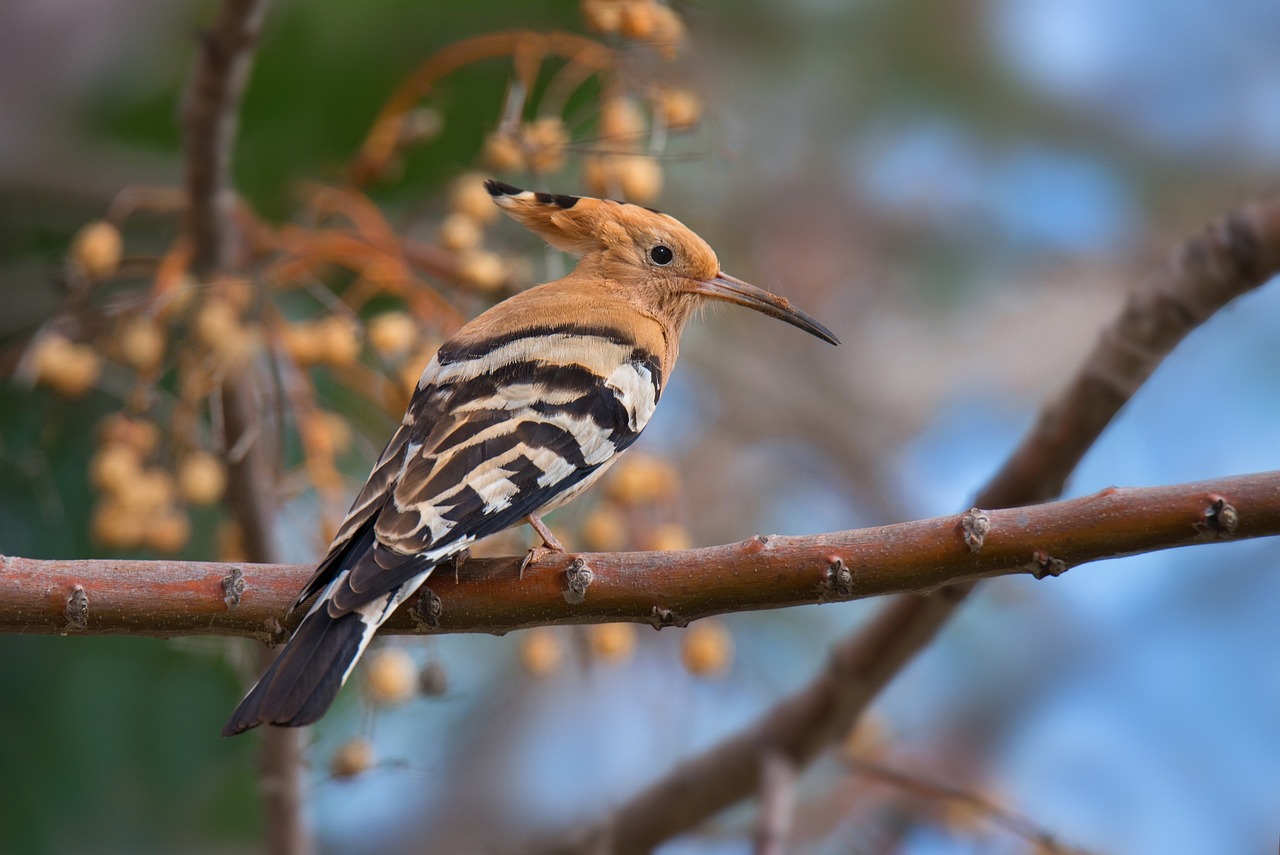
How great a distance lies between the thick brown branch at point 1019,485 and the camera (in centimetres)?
211

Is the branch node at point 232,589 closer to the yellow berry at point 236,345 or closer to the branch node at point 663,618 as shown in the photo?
the branch node at point 663,618

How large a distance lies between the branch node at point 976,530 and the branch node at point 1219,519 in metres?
0.21

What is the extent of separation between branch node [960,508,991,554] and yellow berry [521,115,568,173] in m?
1.01

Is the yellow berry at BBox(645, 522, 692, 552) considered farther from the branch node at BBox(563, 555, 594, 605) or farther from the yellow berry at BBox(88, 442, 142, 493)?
the yellow berry at BBox(88, 442, 142, 493)

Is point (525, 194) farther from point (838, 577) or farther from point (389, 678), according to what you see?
point (838, 577)

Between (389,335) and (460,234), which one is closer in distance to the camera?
(389,335)

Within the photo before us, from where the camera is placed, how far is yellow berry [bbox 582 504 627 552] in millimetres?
2410

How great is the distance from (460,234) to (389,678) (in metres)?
0.78

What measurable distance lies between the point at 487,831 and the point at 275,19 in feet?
7.49

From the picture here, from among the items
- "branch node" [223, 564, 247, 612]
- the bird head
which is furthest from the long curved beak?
"branch node" [223, 564, 247, 612]

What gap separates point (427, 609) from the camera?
5.64ft

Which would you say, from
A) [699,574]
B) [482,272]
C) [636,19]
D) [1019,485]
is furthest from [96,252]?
[1019,485]

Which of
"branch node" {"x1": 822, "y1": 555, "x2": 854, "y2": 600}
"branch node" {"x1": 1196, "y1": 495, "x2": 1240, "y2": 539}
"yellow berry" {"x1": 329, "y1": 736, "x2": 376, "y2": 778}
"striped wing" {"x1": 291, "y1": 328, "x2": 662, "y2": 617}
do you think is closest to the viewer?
"branch node" {"x1": 1196, "y1": 495, "x2": 1240, "y2": 539}

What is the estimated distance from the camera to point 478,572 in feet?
5.80
